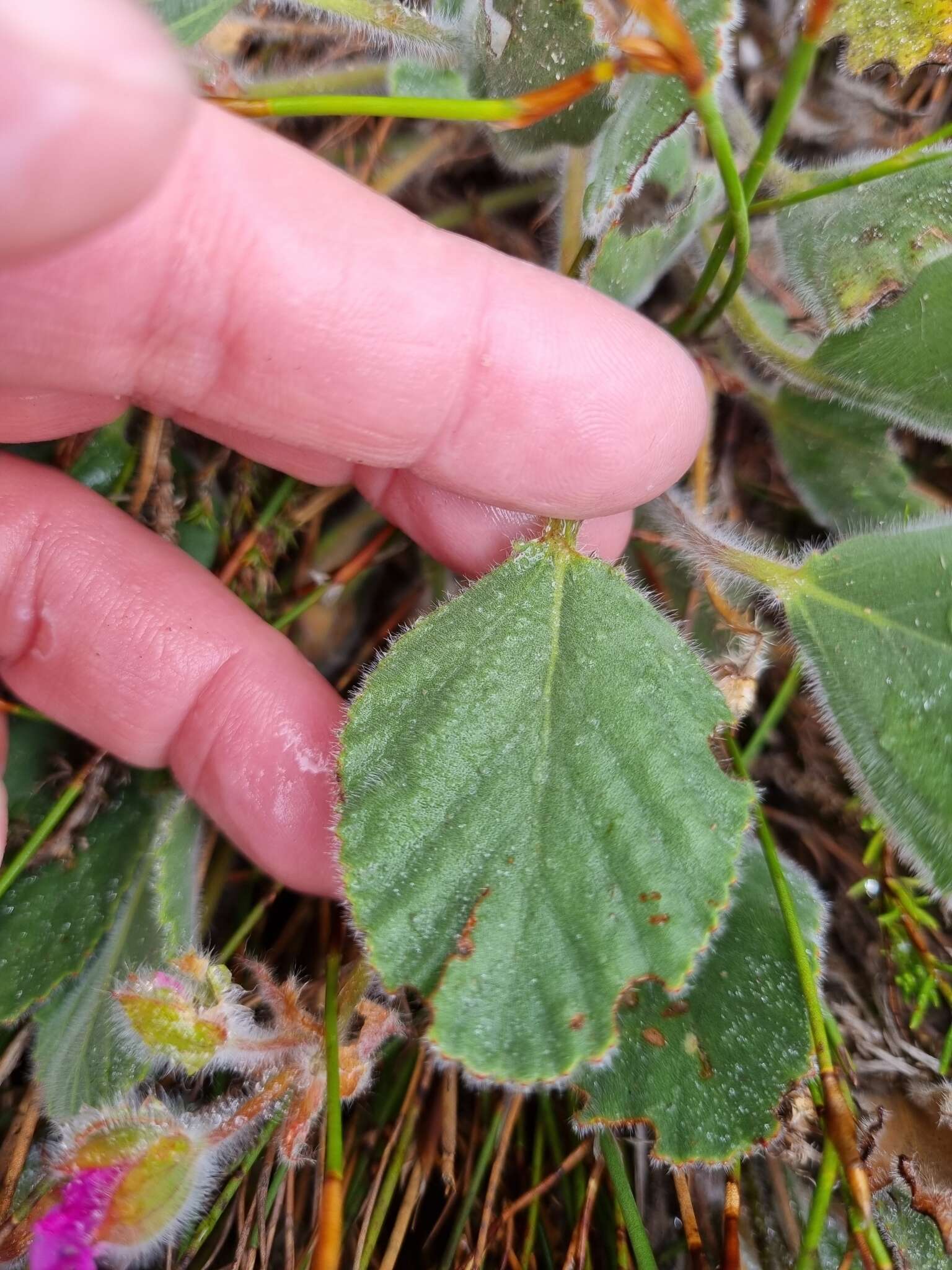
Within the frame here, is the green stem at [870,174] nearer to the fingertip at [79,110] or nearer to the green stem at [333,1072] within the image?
the fingertip at [79,110]

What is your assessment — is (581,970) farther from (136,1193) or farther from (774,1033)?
(136,1193)

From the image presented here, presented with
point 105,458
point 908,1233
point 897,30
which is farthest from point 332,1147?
point 897,30

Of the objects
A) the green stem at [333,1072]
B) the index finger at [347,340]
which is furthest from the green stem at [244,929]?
the index finger at [347,340]

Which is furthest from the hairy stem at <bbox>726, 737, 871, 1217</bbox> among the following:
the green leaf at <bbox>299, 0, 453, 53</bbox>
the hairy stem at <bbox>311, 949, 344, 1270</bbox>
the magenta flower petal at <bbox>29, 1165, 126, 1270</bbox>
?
the green leaf at <bbox>299, 0, 453, 53</bbox>

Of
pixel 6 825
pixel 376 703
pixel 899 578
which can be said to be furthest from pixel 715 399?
pixel 6 825

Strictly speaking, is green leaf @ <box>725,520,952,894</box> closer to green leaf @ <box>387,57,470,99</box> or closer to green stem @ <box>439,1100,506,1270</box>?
green stem @ <box>439,1100,506,1270</box>

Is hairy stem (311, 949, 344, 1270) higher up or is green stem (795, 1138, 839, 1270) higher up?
green stem (795, 1138, 839, 1270)
